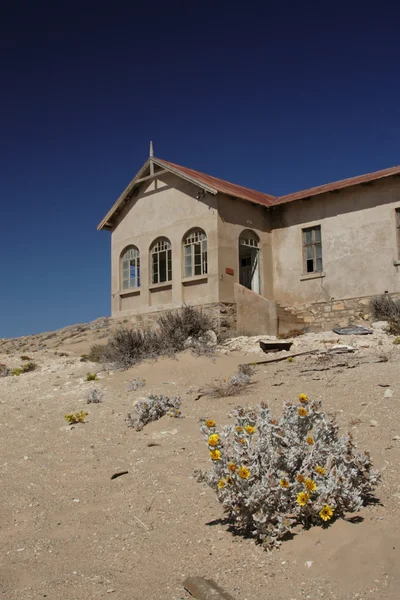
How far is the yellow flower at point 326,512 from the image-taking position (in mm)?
3709

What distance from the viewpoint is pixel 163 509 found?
4.79 meters

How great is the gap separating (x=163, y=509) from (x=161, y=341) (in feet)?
28.2

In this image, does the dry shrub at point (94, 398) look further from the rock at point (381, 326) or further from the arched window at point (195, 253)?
the arched window at point (195, 253)

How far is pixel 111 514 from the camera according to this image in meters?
4.85

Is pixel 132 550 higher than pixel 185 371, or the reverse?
pixel 185 371

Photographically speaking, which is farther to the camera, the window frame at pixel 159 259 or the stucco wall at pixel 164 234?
the window frame at pixel 159 259

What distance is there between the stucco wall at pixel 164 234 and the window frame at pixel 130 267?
0.46 feet

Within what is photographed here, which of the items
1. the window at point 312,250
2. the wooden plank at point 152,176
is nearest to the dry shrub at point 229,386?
the window at point 312,250

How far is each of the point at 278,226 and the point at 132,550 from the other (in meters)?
16.1

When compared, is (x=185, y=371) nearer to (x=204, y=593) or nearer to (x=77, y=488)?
(x=77, y=488)

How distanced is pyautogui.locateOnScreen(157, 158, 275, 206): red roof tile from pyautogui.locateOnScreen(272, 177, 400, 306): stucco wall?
94 cm

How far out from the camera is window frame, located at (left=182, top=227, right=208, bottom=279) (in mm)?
17781

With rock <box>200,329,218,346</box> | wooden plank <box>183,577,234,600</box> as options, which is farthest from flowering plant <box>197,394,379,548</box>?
rock <box>200,329,218,346</box>

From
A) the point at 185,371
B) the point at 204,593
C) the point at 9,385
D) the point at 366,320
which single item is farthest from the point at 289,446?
the point at 366,320
